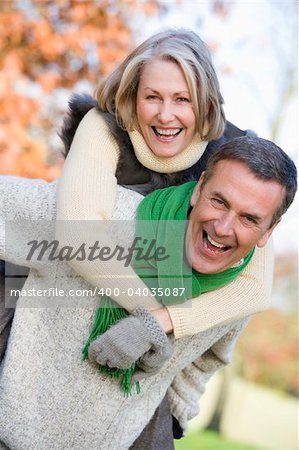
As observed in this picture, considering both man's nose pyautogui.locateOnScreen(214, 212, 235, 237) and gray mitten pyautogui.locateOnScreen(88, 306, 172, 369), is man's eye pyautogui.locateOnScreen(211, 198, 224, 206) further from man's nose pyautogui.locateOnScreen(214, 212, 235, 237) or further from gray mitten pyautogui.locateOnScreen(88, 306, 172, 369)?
gray mitten pyautogui.locateOnScreen(88, 306, 172, 369)

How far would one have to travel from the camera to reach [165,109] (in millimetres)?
2428

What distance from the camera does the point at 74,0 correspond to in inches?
258

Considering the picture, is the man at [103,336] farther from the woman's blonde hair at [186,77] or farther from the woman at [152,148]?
the woman's blonde hair at [186,77]

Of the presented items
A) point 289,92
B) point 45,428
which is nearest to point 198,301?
point 45,428

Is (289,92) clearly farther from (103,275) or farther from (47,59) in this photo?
(103,275)

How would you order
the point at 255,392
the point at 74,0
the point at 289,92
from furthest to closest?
1. the point at 255,392
2. the point at 289,92
3. the point at 74,0

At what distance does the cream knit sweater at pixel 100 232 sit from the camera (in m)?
2.22

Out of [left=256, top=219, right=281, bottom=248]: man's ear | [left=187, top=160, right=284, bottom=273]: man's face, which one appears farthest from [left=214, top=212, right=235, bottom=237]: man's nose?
[left=256, top=219, right=281, bottom=248]: man's ear

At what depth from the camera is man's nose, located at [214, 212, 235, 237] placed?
7.08 feet

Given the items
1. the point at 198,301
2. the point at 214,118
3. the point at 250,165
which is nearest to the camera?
the point at 250,165

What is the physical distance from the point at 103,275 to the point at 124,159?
16.6 inches

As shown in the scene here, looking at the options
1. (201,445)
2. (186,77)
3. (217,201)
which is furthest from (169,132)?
(201,445)

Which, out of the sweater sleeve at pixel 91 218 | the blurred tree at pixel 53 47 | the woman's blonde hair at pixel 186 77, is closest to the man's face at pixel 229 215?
the sweater sleeve at pixel 91 218

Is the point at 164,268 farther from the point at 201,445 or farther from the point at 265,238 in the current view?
the point at 201,445
